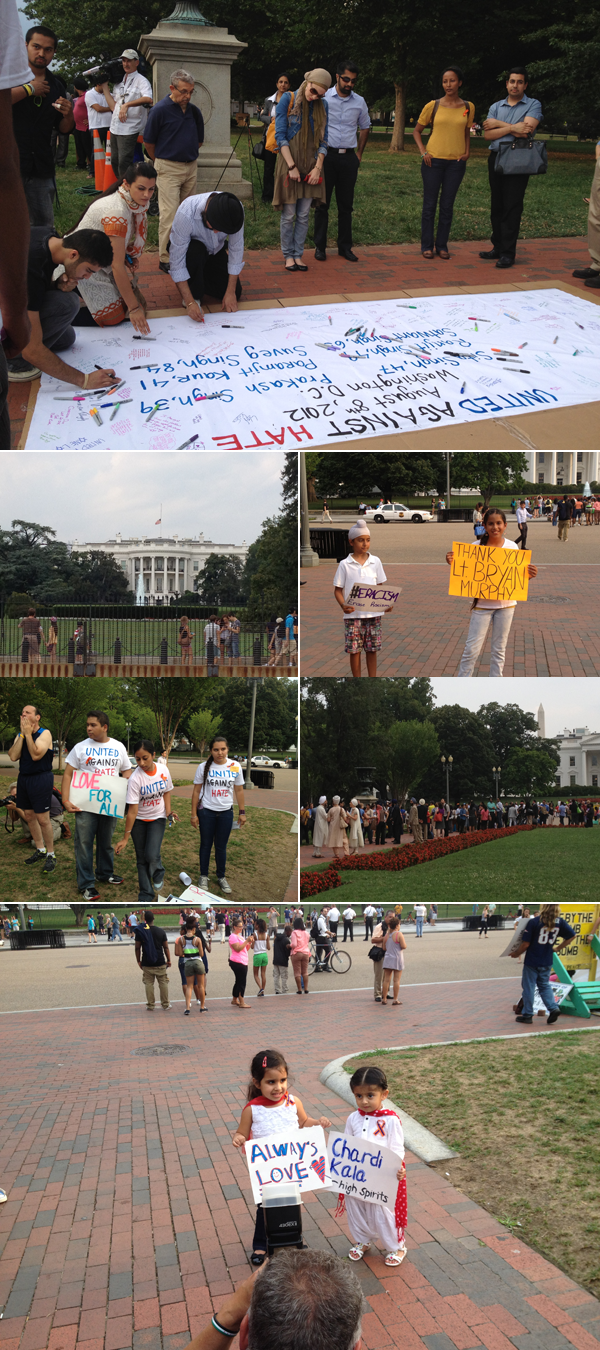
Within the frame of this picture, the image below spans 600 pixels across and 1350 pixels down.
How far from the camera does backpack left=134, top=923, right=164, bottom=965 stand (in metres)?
10.4

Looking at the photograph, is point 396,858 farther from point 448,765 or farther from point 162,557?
point 162,557

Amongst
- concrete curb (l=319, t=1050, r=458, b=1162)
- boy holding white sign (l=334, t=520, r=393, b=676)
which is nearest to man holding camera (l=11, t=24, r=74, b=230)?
boy holding white sign (l=334, t=520, r=393, b=676)

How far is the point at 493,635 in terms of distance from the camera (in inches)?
252

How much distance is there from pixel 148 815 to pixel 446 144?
8.47 meters

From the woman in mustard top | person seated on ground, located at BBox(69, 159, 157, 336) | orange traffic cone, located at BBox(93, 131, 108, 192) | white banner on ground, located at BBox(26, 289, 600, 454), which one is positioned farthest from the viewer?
the woman in mustard top

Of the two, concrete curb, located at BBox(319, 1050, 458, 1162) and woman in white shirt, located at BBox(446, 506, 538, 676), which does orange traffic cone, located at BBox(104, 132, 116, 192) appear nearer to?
woman in white shirt, located at BBox(446, 506, 538, 676)

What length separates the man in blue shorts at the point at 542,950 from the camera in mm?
7984

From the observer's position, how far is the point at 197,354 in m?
8.36

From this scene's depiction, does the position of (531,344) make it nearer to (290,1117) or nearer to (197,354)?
(197,354)

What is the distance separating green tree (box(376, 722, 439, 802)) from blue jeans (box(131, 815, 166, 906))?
5.03 ft

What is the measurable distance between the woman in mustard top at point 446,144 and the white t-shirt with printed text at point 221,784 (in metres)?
7.62

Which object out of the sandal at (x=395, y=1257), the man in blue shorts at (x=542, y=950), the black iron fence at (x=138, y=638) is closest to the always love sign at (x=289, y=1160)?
the sandal at (x=395, y=1257)

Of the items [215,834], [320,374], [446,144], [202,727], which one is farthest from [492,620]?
[446,144]

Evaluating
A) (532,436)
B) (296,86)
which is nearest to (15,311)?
(532,436)
